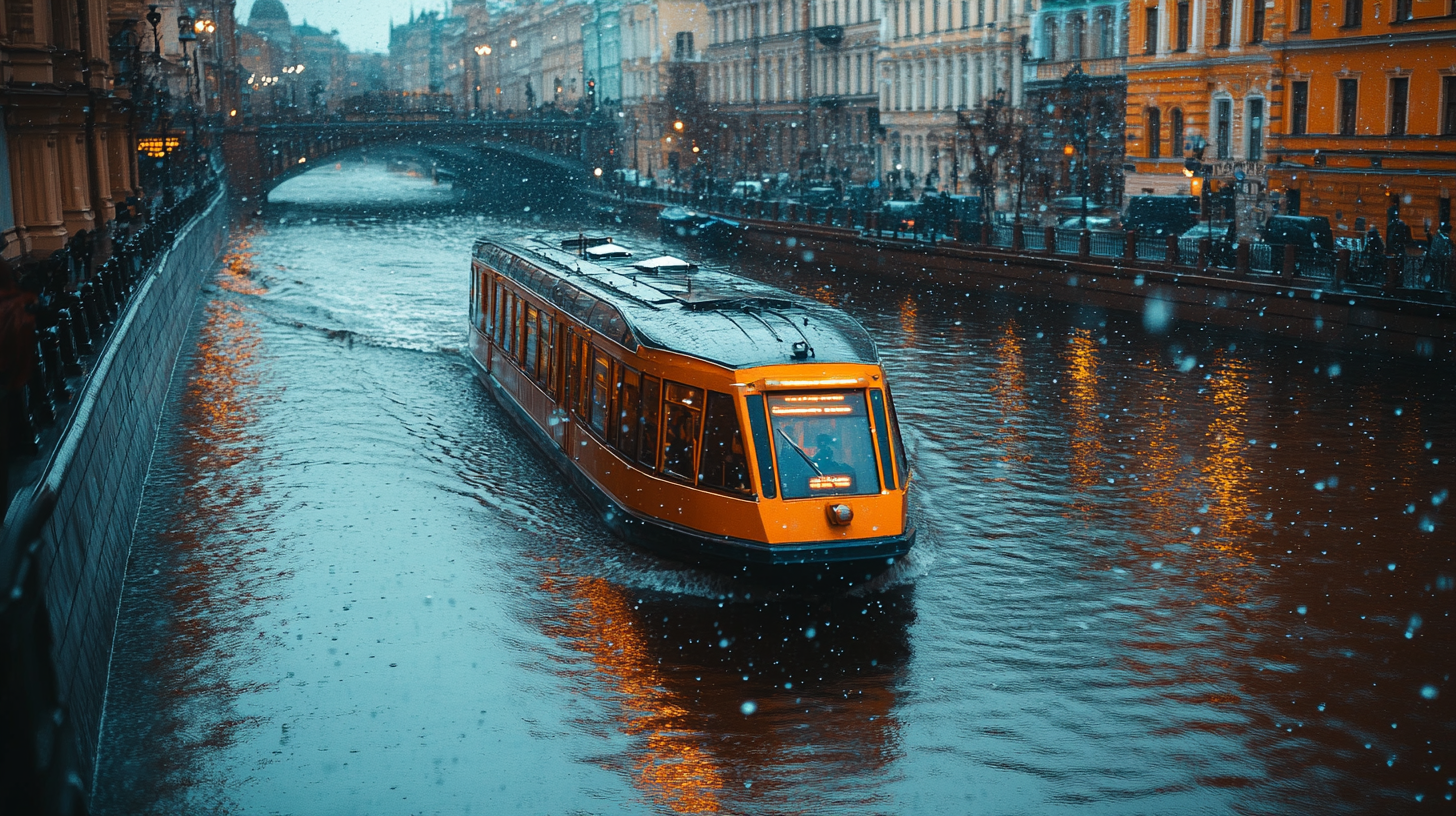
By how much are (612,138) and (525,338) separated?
79961 millimetres

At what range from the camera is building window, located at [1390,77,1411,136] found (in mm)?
38500

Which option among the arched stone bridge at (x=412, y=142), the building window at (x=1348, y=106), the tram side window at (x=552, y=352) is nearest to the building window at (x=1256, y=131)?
the building window at (x=1348, y=106)

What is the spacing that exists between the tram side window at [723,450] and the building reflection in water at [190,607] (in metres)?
4.60

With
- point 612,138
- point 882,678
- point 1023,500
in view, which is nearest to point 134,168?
point 1023,500

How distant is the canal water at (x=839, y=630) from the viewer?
11.1m

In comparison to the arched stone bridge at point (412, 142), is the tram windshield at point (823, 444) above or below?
below

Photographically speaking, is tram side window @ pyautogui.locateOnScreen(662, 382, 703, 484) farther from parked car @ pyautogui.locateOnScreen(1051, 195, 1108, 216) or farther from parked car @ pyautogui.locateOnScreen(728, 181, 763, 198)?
parked car @ pyautogui.locateOnScreen(728, 181, 763, 198)

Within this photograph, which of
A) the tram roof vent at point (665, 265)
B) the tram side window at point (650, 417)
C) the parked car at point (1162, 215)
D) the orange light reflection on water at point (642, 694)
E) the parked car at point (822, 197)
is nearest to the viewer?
the orange light reflection on water at point (642, 694)

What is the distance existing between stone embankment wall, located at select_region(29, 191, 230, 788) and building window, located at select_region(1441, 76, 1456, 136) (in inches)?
1181

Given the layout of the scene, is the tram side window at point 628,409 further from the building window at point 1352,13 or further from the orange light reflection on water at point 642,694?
the building window at point 1352,13

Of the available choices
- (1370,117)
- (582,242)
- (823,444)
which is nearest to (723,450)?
(823,444)

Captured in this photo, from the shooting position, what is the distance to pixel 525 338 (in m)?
22.3

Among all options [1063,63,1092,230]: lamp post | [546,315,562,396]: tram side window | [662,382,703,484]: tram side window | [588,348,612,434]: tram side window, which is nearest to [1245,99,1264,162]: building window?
[1063,63,1092,230]: lamp post

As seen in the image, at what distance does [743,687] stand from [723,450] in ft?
7.62
